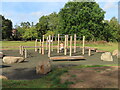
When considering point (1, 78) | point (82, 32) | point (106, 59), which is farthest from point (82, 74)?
point (82, 32)

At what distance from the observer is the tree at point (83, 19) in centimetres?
4491

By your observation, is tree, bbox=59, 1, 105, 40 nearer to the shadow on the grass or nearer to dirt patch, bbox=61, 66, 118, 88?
the shadow on the grass

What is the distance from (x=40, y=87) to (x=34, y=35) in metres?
52.6

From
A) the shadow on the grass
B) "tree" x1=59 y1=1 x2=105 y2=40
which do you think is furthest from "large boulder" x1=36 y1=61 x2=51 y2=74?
"tree" x1=59 y1=1 x2=105 y2=40

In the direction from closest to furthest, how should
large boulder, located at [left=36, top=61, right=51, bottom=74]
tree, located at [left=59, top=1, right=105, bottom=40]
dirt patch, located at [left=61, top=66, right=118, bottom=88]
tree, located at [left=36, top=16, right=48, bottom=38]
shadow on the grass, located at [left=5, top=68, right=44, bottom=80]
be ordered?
dirt patch, located at [left=61, top=66, right=118, bottom=88] < shadow on the grass, located at [left=5, top=68, right=44, bottom=80] < large boulder, located at [left=36, top=61, right=51, bottom=74] < tree, located at [left=59, top=1, right=105, bottom=40] < tree, located at [left=36, top=16, right=48, bottom=38]

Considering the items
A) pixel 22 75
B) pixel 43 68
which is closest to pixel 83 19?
pixel 43 68

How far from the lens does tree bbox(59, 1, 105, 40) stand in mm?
44906

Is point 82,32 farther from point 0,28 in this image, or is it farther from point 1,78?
point 1,78

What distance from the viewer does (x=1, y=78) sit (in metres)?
8.44

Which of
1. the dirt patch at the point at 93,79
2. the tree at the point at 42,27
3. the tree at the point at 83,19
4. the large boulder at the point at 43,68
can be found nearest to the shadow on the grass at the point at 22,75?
the large boulder at the point at 43,68

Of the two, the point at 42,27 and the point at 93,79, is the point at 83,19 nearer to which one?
the point at 42,27

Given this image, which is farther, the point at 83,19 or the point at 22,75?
the point at 83,19

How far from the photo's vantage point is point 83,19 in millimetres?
45469

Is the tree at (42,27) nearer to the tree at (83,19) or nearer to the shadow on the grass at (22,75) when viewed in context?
the tree at (83,19)
